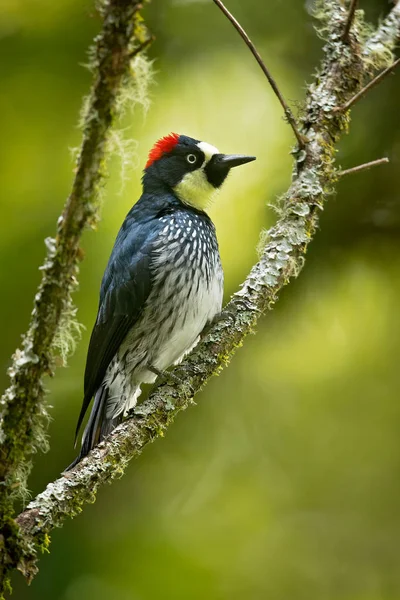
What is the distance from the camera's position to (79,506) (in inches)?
91.1

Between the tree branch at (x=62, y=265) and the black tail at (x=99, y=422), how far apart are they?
1.27m

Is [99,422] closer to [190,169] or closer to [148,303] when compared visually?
[148,303]

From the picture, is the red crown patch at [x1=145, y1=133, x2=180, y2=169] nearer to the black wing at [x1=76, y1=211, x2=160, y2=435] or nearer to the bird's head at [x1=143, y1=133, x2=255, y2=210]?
the bird's head at [x1=143, y1=133, x2=255, y2=210]

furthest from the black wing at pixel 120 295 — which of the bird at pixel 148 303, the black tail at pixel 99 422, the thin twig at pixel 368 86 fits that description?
the thin twig at pixel 368 86

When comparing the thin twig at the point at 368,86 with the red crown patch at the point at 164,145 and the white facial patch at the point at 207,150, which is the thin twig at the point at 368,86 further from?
the red crown patch at the point at 164,145

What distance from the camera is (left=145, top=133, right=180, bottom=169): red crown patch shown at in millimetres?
3876

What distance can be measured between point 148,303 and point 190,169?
2.48 ft

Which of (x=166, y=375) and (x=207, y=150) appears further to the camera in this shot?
(x=207, y=150)

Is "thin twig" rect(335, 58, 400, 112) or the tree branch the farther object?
"thin twig" rect(335, 58, 400, 112)

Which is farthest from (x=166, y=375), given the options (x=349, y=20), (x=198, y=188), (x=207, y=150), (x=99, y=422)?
(x=349, y=20)

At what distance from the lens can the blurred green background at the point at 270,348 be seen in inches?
153

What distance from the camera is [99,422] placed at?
3361mm

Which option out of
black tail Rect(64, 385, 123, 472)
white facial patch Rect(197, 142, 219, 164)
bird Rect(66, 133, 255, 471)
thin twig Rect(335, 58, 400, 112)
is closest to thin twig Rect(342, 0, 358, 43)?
thin twig Rect(335, 58, 400, 112)

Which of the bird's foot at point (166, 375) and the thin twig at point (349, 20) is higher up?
the thin twig at point (349, 20)
